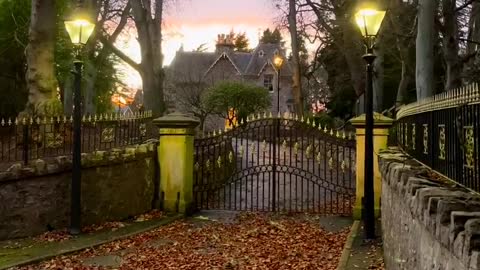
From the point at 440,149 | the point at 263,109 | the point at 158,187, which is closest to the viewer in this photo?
the point at 440,149

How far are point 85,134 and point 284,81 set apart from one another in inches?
1866


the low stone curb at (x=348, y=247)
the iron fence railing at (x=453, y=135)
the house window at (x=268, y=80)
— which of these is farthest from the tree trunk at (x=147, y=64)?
the house window at (x=268, y=80)

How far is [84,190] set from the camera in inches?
386

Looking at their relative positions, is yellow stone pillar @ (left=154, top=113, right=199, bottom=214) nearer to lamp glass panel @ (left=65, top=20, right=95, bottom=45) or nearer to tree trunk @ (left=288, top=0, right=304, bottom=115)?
lamp glass panel @ (left=65, top=20, right=95, bottom=45)

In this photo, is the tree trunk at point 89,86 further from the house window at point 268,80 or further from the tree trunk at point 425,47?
the house window at point 268,80

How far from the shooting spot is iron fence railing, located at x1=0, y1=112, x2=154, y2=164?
33.7ft

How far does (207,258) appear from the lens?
26.1 feet

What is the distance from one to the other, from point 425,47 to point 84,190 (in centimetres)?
937

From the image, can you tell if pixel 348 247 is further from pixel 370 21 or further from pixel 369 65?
pixel 370 21

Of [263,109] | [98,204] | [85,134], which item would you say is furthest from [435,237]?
[263,109]

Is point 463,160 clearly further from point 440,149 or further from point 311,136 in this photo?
point 311,136

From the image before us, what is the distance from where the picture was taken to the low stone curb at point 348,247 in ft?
23.3

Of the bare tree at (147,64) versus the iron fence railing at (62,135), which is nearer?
the iron fence railing at (62,135)

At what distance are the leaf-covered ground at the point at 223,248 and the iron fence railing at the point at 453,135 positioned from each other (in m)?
2.59
